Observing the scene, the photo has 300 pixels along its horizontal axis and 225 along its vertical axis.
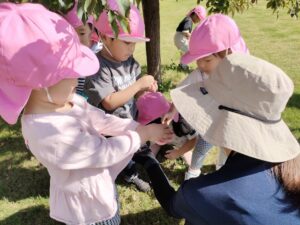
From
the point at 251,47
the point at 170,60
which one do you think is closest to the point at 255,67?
the point at 170,60

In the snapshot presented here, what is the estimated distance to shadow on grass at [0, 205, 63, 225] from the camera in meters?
2.99

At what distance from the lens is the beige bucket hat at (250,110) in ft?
4.94

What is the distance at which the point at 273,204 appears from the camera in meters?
1.56

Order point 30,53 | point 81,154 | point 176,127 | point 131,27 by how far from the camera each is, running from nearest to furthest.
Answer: point 30,53, point 81,154, point 131,27, point 176,127

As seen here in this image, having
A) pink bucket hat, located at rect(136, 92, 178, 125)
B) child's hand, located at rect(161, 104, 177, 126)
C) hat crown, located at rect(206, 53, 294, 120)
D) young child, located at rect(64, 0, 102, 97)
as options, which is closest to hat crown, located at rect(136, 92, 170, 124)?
pink bucket hat, located at rect(136, 92, 178, 125)

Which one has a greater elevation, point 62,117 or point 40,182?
point 62,117

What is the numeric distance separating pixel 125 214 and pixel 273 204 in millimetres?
1678

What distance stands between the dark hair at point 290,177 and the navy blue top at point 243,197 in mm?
22

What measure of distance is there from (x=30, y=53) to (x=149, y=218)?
1.75 meters

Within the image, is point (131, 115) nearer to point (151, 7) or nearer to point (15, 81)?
point (15, 81)

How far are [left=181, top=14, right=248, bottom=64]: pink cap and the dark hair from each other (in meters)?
1.27

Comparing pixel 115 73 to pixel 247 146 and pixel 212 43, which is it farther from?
pixel 247 146

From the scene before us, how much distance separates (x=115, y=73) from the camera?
9.11 feet

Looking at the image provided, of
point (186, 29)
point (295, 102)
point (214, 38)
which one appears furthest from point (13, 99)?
point (186, 29)
